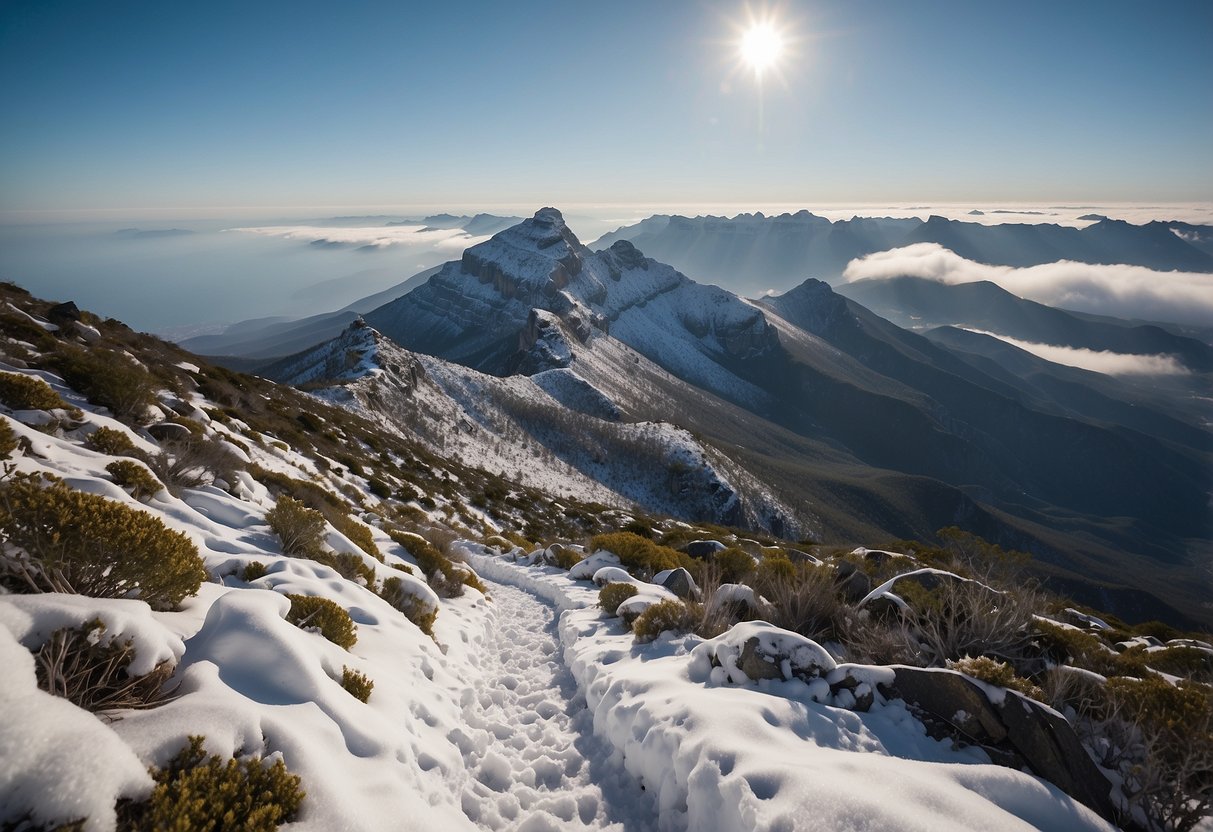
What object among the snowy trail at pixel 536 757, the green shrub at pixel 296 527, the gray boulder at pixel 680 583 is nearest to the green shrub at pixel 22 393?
the green shrub at pixel 296 527

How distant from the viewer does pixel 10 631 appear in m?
3.39

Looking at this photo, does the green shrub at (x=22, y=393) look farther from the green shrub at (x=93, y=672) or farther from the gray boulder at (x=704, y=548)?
the gray boulder at (x=704, y=548)

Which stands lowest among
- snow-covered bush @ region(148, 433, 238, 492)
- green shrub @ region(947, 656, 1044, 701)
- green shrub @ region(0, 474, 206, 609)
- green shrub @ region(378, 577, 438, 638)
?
green shrub @ region(378, 577, 438, 638)

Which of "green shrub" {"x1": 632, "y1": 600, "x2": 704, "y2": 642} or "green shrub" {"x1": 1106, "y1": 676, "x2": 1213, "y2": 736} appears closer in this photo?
"green shrub" {"x1": 1106, "y1": 676, "x2": 1213, "y2": 736}

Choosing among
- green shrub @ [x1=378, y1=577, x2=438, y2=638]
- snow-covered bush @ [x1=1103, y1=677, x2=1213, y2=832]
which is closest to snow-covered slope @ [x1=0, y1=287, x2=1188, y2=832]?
green shrub @ [x1=378, y1=577, x2=438, y2=638]

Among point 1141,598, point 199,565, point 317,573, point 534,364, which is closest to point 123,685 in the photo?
point 199,565

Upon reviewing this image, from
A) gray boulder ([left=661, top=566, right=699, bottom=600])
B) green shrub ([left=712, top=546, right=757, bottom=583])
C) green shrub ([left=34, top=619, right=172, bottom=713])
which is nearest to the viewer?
green shrub ([left=34, top=619, right=172, bottom=713])

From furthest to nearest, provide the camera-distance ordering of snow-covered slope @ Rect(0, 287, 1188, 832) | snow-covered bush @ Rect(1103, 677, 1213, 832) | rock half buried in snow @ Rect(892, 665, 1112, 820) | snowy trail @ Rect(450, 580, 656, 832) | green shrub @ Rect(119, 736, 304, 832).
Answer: snowy trail @ Rect(450, 580, 656, 832) < rock half buried in snow @ Rect(892, 665, 1112, 820) < snow-covered bush @ Rect(1103, 677, 1213, 832) < snow-covered slope @ Rect(0, 287, 1188, 832) < green shrub @ Rect(119, 736, 304, 832)

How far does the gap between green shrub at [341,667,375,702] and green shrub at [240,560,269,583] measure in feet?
8.33

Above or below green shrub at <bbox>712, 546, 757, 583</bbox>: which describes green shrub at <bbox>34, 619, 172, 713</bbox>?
above

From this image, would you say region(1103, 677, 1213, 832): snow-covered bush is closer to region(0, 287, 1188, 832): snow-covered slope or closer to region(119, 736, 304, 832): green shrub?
region(0, 287, 1188, 832): snow-covered slope

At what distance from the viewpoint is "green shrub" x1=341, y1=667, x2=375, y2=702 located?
5781 mm

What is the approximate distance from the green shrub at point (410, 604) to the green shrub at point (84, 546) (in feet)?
16.2

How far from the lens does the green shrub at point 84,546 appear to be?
4293 mm
